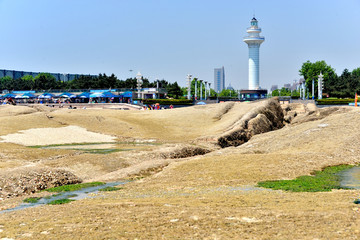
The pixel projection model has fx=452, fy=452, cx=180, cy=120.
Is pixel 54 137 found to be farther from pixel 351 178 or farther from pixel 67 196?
pixel 351 178

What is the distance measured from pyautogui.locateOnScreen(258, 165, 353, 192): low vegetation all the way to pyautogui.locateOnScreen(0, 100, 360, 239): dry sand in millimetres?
919

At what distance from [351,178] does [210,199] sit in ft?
37.5

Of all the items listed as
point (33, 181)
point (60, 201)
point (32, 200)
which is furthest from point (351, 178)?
point (33, 181)

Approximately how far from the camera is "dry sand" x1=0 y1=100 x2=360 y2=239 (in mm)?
15836

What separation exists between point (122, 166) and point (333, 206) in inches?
881

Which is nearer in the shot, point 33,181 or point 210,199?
point 210,199

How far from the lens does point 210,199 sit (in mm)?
21875

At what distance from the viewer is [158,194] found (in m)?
24.6

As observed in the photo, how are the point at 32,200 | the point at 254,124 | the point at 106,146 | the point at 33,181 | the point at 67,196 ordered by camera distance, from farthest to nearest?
the point at 254,124
the point at 106,146
the point at 33,181
the point at 67,196
the point at 32,200

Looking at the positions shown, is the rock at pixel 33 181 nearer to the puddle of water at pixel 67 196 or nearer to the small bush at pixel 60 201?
the puddle of water at pixel 67 196

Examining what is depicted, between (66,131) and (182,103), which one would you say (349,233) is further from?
(182,103)

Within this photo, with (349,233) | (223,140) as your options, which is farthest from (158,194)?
(223,140)

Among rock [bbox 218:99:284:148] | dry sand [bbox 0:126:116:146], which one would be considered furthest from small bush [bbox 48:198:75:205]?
rock [bbox 218:99:284:148]

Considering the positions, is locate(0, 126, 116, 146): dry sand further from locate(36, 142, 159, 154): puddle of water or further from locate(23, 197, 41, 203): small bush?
locate(23, 197, 41, 203): small bush
